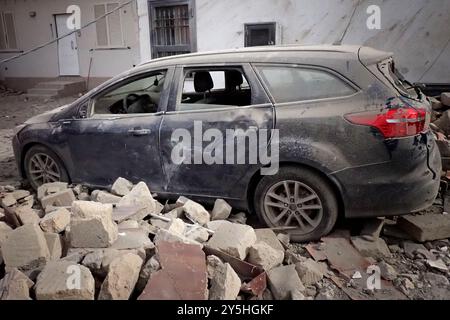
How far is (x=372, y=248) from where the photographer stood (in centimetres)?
340

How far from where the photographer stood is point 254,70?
3656 millimetres

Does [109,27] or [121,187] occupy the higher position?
[109,27]

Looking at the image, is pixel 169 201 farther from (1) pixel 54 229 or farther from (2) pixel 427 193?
(2) pixel 427 193

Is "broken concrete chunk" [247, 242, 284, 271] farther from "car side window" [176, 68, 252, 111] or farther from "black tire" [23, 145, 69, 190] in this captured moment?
"black tire" [23, 145, 69, 190]

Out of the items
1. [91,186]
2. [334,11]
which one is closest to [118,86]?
[91,186]

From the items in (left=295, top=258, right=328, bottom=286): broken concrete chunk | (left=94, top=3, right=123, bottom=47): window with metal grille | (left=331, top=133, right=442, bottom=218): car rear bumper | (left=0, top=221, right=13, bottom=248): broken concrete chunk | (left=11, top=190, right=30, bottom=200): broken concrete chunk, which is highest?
(left=94, top=3, right=123, bottom=47): window with metal grille

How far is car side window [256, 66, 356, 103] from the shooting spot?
3.37m

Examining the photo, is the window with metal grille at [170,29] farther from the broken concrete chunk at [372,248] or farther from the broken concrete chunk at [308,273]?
the broken concrete chunk at [308,273]

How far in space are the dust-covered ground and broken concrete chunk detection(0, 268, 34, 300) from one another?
2.97m

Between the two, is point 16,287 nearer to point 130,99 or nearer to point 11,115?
point 130,99

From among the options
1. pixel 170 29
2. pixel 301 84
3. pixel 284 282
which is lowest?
pixel 284 282

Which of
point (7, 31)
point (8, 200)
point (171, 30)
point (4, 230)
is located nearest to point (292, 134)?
point (4, 230)

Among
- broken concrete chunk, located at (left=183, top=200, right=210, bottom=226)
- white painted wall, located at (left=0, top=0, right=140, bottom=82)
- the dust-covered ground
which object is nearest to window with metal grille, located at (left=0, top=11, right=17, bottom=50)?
white painted wall, located at (left=0, top=0, right=140, bottom=82)

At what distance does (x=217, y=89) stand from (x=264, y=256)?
2.25 metres
